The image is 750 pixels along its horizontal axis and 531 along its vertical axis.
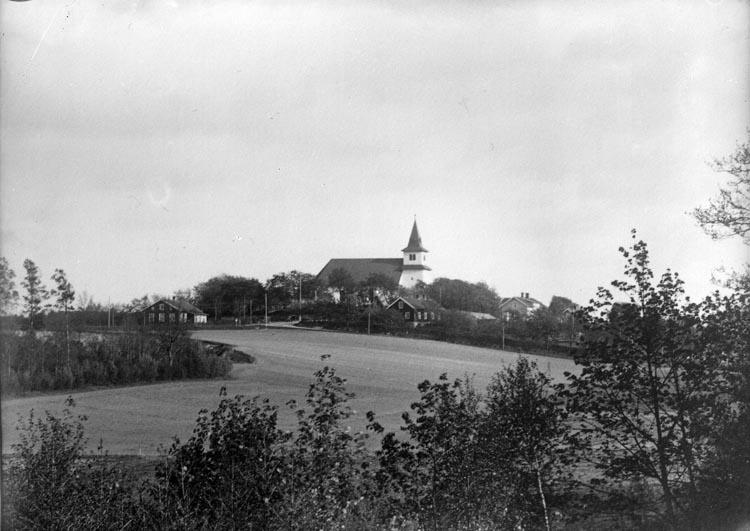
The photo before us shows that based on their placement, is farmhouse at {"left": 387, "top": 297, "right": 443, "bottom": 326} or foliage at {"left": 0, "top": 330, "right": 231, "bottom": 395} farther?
farmhouse at {"left": 387, "top": 297, "right": 443, "bottom": 326}

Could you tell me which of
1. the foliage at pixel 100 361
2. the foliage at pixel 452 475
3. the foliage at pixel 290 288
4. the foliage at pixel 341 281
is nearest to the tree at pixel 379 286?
the foliage at pixel 341 281

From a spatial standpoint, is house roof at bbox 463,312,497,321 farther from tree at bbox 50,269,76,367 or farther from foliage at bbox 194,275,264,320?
tree at bbox 50,269,76,367

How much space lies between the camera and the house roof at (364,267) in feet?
24.5

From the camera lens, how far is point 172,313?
7734mm

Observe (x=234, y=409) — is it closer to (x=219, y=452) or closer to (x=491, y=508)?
(x=219, y=452)

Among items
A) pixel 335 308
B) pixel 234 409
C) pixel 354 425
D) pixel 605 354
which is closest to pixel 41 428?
pixel 234 409

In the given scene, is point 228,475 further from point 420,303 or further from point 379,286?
point 379,286

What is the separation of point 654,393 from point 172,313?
556 cm

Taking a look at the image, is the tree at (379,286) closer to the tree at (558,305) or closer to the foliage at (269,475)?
the tree at (558,305)

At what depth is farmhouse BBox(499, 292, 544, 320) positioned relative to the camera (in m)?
7.11

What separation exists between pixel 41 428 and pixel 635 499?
5667mm

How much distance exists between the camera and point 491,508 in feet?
17.5

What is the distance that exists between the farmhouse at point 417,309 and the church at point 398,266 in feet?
1.10

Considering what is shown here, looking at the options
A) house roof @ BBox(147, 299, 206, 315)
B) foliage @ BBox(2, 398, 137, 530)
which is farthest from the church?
foliage @ BBox(2, 398, 137, 530)
